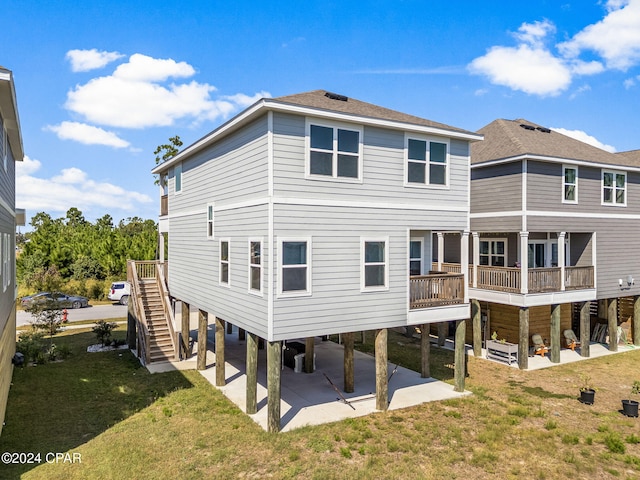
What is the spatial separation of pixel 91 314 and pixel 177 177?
1764 cm

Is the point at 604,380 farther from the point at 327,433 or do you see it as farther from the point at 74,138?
the point at 74,138

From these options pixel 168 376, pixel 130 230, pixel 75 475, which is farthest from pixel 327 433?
pixel 130 230

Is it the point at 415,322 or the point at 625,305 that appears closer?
the point at 415,322

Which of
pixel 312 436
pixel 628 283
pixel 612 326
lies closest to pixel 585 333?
pixel 612 326

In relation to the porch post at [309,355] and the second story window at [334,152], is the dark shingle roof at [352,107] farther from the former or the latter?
the porch post at [309,355]

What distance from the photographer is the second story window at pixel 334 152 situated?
10992mm

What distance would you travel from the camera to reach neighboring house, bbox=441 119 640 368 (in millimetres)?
16719

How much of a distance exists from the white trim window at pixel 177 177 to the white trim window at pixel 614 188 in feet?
60.0

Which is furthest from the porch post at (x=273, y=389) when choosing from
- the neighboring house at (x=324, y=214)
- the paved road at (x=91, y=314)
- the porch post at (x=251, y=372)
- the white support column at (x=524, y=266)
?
the paved road at (x=91, y=314)

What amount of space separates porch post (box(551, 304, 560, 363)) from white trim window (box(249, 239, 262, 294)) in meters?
13.0

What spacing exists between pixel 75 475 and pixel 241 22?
1967cm

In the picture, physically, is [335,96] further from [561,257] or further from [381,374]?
[561,257]

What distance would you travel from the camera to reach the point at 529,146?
56.9 ft

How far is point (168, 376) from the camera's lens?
15078mm
